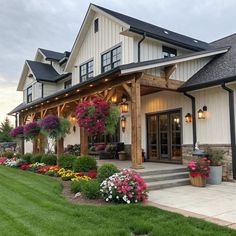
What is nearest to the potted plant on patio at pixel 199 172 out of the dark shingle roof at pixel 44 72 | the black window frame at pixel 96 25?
the black window frame at pixel 96 25

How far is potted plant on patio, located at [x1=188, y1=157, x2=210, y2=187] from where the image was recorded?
26.8 feet

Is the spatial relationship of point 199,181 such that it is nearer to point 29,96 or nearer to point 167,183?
point 167,183

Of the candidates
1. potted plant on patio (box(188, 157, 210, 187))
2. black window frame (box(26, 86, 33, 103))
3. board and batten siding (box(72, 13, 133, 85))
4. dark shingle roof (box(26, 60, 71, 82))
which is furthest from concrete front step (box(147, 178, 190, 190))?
black window frame (box(26, 86, 33, 103))

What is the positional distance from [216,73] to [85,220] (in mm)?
7513

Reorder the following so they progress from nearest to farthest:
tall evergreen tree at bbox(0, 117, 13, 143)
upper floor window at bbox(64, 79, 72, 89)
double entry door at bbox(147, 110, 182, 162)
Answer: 1. double entry door at bbox(147, 110, 182, 162)
2. upper floor window at bbox(64, 79, 72, 89)
3. tall evergreen tree at bbox(0, 117, 13, 143)

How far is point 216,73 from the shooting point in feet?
32.6

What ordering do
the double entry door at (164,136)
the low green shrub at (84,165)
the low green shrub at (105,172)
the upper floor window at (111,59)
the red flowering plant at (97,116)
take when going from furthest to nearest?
the upper floor window at (111,59), the double entry door at (164,136), the low green shrub at (84,165), the red flowering plant at (97,116), the low green shrub at (105,172)

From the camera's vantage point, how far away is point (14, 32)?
17844mm

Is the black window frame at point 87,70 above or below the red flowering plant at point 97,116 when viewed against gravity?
above

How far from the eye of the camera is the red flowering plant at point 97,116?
Result: 29.0 feet

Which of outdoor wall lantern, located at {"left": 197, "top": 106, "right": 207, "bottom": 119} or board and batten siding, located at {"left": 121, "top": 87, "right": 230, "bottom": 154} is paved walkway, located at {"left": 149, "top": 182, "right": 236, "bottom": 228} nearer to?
board and batten siding, located at {"left": 121, "top": 87, "right": 230, "bottom": 154}

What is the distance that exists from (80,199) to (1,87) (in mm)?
24578

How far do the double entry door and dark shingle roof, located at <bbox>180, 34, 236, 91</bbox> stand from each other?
1.54 meters

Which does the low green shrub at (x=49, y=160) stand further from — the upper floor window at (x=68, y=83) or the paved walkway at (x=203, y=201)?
the upper floor window at (x=68, y=83)
